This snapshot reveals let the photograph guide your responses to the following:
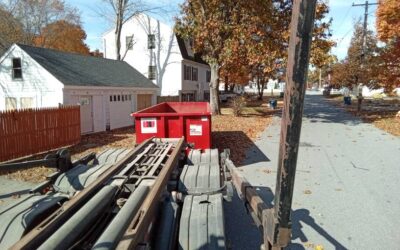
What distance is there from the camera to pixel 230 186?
4539mm

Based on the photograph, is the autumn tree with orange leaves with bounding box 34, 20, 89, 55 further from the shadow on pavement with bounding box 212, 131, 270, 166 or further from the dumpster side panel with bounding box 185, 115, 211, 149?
the dumpster side panel with bounding box 185, 115, 211, 149

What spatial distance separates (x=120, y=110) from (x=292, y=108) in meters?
19.9

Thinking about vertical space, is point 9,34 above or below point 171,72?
above

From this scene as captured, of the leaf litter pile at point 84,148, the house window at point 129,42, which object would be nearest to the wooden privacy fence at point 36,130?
the leaf litter pile at point 84,148

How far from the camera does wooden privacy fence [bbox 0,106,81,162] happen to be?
37.1 feet

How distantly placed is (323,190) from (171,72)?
89.9ft

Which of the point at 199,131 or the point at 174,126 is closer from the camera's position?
the point at 199,131

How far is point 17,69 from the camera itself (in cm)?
1816

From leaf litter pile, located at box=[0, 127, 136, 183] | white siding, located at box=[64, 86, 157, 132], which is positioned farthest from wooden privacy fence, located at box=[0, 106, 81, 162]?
white siding, located at box=[64, 86, 157, 132]

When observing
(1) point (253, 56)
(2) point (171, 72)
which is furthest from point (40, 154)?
(2) point (171, 72)

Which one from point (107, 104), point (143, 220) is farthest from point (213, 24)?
point (143, 220)

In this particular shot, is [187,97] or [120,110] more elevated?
[187,97]

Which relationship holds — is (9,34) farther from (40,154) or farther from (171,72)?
(40,154)

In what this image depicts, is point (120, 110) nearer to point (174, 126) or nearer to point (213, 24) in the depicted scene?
point (213, 24)
